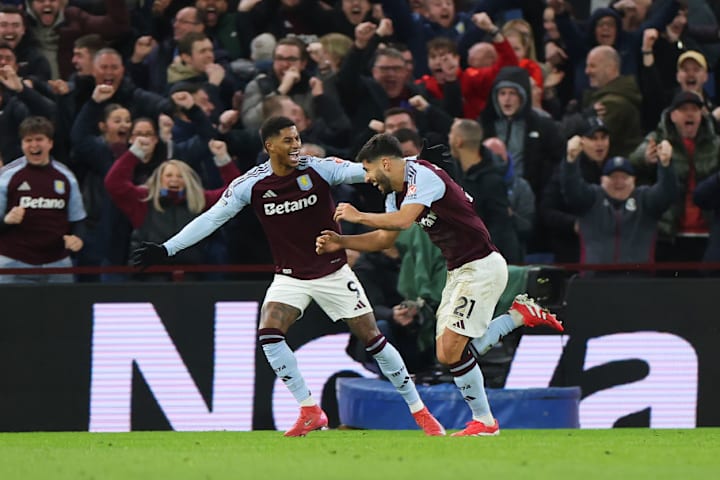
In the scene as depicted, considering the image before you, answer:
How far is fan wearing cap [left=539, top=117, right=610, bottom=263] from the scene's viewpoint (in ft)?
47.2

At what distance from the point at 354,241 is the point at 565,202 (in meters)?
4.24

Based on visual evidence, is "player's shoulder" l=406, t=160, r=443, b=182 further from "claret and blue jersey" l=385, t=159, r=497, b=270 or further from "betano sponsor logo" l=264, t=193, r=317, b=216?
"betano sponsor logo" l=264, t=193, r=317, b=216

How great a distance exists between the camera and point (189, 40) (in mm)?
15047

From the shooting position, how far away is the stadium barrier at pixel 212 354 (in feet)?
45.0

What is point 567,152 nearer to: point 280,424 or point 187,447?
point 280,424

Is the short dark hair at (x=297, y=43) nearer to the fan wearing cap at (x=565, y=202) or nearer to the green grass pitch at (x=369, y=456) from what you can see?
the fan wearing cap at (x=565, y=202)

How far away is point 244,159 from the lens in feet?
47.9

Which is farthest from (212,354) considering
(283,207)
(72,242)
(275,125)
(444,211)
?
(444,211)

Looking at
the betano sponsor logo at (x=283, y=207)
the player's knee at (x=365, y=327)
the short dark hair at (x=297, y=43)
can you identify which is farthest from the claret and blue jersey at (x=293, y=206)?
the short dark hair at (x=297, y=43)

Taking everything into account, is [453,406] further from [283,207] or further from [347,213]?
[347,213]

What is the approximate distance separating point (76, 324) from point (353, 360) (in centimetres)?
271

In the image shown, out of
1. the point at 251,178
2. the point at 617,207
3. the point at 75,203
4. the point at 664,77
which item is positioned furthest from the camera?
the point at 664,77

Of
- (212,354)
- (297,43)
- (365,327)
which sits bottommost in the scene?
(212,354)

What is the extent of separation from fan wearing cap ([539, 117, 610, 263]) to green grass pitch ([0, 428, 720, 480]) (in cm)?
300
